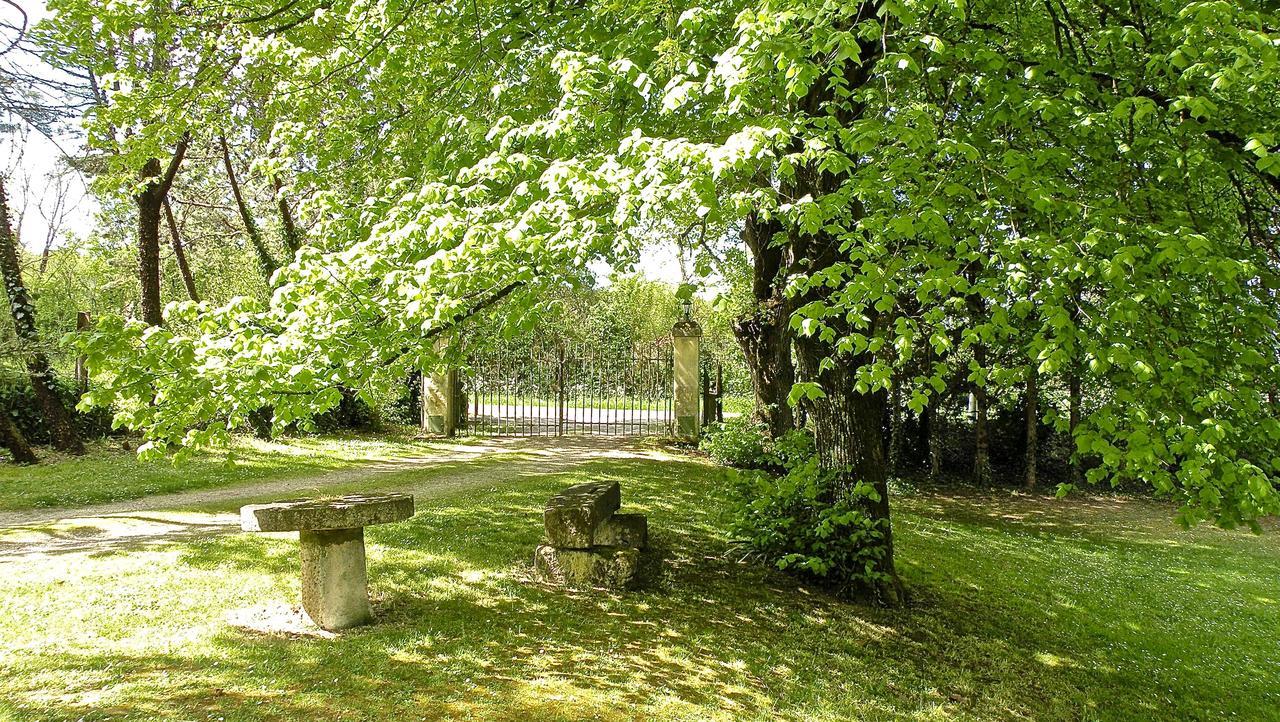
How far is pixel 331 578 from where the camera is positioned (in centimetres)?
561

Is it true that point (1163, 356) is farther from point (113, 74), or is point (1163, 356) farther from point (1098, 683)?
point (113, 74)

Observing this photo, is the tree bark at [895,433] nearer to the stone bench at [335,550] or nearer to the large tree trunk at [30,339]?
the stone bench at [335,550]

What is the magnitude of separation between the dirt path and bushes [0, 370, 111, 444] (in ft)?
19.2

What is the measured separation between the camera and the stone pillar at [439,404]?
1803 cm

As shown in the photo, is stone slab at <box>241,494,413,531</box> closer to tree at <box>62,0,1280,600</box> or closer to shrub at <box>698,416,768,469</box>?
tree at <box>62,0,1280,600</box>

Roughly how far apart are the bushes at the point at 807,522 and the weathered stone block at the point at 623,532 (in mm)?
1012

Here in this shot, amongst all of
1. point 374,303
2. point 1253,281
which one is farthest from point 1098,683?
point 374,303

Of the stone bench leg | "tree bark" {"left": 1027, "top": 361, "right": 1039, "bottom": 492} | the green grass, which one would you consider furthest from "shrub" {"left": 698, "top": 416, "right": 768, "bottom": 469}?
the stone bench leg

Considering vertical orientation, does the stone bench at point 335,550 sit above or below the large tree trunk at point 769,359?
below

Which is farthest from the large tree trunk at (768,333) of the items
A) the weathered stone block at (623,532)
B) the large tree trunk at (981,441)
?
the large tree trunk at (981,441)

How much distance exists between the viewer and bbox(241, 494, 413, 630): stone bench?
17.8ft

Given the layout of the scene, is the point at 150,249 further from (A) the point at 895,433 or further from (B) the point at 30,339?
(A) the point at 895,433

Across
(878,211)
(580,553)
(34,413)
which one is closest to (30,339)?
(34,413)

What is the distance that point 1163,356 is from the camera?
464cm
